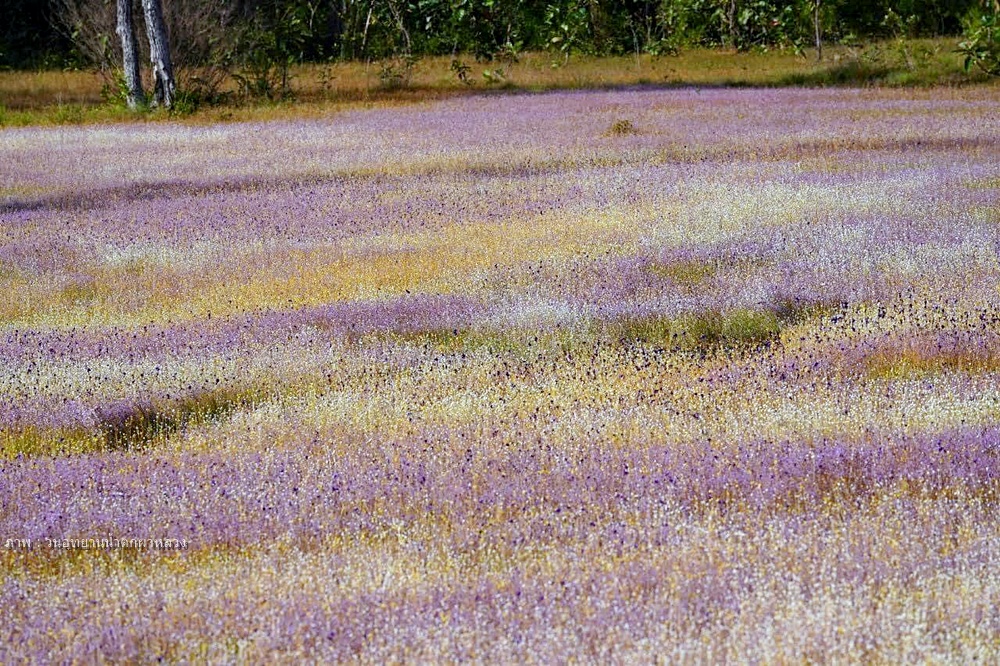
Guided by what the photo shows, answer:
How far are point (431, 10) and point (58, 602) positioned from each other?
131 ft

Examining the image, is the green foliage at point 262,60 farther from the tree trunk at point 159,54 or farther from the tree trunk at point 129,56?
the tree trunk at point 129,56

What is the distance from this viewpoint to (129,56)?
84.6 ft

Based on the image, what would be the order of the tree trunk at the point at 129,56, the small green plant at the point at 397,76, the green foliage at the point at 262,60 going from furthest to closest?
the small green plant at the point at 397,76 < the green foliage at the point at 262,60 < the tree trunk at the point at 129,56

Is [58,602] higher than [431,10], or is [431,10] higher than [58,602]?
[431,10]

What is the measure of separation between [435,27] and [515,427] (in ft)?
130

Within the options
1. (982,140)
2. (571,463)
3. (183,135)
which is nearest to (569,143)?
(982,140)

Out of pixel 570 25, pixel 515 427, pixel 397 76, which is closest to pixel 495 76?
pixel 570 25

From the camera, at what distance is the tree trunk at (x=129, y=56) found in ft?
82.2

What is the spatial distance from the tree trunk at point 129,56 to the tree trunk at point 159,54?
0.34m

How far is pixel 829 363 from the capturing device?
580 centimetres

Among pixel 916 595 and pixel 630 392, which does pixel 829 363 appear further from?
pixel 916 595

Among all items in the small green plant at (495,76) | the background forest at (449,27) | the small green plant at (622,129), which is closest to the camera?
the small green plant at (622,129)

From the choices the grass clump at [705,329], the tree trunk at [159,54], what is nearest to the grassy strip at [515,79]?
the tree trunk at [159,54]

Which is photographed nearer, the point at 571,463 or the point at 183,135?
the point at 571,463
